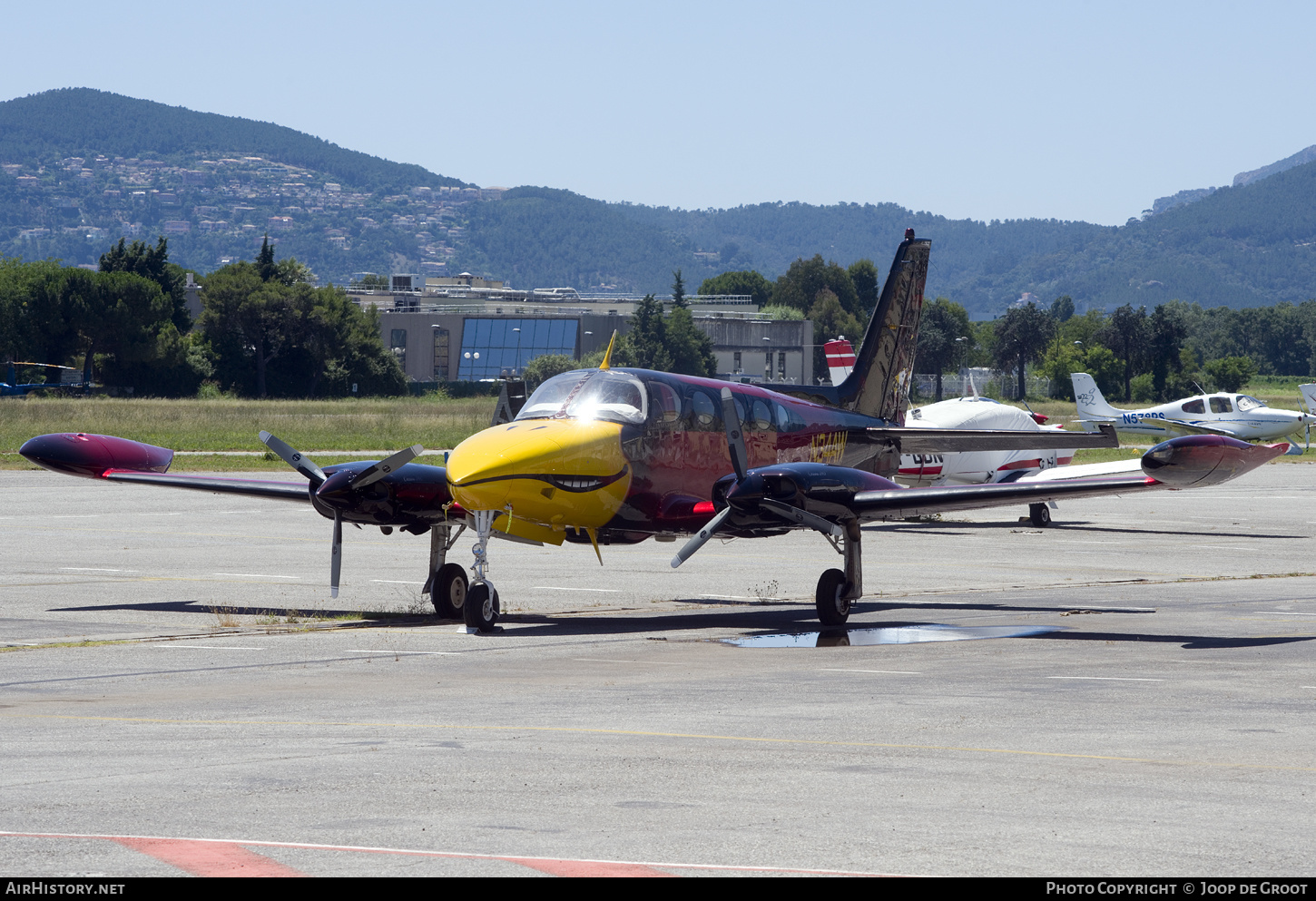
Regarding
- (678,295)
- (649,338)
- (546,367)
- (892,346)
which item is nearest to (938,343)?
(678,295)

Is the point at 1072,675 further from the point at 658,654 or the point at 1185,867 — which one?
the point at 1185,867

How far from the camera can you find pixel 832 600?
1823 centimetres

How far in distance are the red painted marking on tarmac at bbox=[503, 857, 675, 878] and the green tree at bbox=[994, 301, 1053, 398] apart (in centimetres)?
17052

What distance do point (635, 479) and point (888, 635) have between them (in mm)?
3783

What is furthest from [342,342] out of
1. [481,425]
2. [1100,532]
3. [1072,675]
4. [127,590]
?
[1072,675]

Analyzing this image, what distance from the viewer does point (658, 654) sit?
15.8 metres

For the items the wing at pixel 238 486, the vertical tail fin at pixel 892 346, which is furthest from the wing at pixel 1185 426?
the wing at pixel 238 486

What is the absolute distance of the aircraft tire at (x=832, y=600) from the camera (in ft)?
59.6

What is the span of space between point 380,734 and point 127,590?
1241cm

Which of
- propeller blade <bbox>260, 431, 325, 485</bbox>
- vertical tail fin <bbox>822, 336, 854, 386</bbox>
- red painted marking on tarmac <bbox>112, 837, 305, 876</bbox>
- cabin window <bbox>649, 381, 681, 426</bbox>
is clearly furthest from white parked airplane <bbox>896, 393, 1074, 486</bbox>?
red painted marking on tarmac <bbox>112, 837, 305, 876</bbox>

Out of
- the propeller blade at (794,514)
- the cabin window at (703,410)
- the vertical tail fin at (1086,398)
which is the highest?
the vertical tail fin at (1086,398)

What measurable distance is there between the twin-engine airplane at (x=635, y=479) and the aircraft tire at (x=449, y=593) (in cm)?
2

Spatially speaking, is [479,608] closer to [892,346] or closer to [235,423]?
[892,346]

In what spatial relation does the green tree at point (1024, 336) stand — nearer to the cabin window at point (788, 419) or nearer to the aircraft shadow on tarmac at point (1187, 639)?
the cabin window at point (788, 419)
